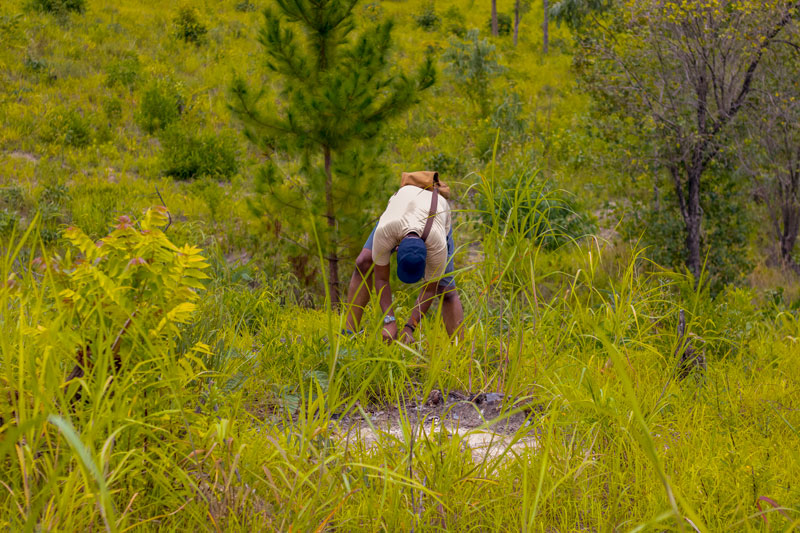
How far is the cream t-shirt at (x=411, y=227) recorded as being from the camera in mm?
4023

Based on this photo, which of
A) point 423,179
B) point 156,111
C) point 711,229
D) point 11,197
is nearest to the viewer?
point 423,179

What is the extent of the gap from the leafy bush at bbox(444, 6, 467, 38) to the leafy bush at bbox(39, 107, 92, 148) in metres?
12.1

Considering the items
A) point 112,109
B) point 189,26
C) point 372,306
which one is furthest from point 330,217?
point 189,26

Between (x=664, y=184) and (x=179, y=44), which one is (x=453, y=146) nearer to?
(x=664, y=184)

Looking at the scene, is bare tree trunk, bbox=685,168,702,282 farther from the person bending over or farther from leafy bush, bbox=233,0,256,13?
leafy bush, bbox=233,0,256,13

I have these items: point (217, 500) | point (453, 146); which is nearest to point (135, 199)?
point (453, 146)

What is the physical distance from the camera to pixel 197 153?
10039 millimetres

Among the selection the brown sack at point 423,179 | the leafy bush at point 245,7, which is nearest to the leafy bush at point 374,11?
the leafy bush at point 245,7

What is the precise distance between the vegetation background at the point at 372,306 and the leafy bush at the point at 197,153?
0.05 m

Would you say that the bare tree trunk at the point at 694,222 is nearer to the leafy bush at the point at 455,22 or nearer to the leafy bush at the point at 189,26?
the leafy bush at the point at 189,26

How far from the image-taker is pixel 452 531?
6.32 feet

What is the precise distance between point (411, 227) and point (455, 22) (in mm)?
18148

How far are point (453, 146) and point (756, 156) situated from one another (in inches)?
198

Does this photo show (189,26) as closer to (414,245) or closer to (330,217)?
(330,217)
